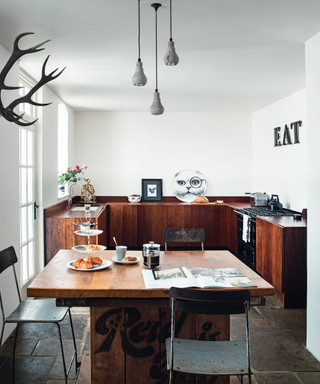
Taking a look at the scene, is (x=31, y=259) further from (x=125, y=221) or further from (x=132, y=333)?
(x=132, y=333)

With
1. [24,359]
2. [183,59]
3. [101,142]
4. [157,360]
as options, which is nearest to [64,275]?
[157,360]

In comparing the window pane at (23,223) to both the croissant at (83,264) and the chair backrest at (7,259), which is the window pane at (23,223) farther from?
the croissant at (83,264)

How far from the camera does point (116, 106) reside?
20.1 feet

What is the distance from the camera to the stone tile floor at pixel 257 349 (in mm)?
2531

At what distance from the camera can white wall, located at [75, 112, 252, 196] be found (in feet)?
22.1

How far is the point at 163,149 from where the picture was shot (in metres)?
6.79

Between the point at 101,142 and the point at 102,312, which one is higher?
the point at 101,142

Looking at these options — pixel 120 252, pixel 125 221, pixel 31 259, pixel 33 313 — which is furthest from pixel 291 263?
pixel 125 221

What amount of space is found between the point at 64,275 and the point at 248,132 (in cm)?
544

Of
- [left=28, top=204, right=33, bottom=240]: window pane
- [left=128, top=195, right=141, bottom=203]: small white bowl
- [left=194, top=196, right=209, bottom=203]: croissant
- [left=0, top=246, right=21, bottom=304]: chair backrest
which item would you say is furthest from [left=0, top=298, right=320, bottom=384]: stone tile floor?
[left=128, top=195, right=141, bottom=203]: small white bowl

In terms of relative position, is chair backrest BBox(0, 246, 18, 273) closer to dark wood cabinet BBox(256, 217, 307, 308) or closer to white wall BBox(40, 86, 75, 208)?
white wall BBox(40, 86, 75, 208)

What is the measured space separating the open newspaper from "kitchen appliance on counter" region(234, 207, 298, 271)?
8.23ft

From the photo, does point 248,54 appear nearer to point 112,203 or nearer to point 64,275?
point 64,275

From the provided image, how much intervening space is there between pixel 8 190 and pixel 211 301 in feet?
7.57
